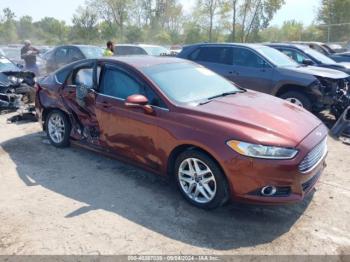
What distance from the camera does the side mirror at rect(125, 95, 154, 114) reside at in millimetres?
4254

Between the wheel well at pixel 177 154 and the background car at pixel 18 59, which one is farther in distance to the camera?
the background car at pixel 18 59

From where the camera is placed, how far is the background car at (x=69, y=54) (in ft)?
43.1

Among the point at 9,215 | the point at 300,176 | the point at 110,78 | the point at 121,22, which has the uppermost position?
the point at 121,22

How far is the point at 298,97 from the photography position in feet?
25.5

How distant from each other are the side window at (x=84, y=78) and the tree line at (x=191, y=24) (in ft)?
110

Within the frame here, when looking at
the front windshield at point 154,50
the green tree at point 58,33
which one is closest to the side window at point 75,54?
the front windshield at point 154,50

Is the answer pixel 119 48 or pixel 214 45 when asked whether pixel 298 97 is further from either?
pixel 119 48

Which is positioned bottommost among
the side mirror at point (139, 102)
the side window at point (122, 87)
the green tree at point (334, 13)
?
the side mirror at point (139, 102)

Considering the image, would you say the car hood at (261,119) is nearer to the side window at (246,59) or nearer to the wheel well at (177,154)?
the wheel well at (177,154)

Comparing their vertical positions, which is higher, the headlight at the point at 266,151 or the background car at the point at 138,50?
the background car at the point at 138,50

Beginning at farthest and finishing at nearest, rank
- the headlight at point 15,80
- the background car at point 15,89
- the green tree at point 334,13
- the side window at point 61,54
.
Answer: the green tree at point 334,13 → the side window at point 61,54 → the headlight at point 15,80 → the background car at point 15,89

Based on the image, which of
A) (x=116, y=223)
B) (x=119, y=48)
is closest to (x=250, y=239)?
(x=116, y=223)

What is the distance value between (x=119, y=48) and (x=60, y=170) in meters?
11.0

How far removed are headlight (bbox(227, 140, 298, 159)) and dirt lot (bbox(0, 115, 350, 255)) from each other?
777 mm
